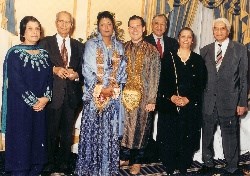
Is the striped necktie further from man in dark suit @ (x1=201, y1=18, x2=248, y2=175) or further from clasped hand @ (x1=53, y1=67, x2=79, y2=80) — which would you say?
clasped hand @ (x1=53, y1=67, x2=79, y2=80)

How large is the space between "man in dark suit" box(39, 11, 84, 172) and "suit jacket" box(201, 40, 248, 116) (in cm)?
156

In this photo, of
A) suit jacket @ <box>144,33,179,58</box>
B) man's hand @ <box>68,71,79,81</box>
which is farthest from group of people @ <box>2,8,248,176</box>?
suit jacket @ <box>144,33,179,58</box>

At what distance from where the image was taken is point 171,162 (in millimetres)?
4395

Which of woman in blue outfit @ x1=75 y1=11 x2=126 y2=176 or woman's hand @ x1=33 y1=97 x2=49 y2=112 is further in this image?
woman in blue outfit @ x1=75 y1=11 x2=126 y2=176

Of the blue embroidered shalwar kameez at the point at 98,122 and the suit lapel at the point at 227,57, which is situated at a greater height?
the suit lapel at the point at 227,57

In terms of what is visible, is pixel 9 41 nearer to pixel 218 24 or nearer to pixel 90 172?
pixel 90 172

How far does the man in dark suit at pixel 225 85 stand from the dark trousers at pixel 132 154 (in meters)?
0.87

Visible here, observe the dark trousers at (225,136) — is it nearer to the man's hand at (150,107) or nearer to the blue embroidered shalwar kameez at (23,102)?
the man's hand at (150,107)

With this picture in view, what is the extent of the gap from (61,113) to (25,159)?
68 cm

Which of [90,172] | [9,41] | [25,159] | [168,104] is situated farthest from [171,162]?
[9,41]

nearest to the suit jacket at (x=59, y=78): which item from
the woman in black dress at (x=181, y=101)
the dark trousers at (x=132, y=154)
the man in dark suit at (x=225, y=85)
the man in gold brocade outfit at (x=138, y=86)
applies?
the man in gold brocade outfit at (x=138, y=86)

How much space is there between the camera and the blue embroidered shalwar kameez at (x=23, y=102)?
3742 mm

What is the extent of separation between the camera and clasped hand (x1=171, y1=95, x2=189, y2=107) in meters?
4.15

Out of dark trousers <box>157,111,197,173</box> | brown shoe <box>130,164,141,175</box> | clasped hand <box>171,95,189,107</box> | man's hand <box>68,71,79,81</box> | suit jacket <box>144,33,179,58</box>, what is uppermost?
suit jacket <box>144,33,179,58</box>
